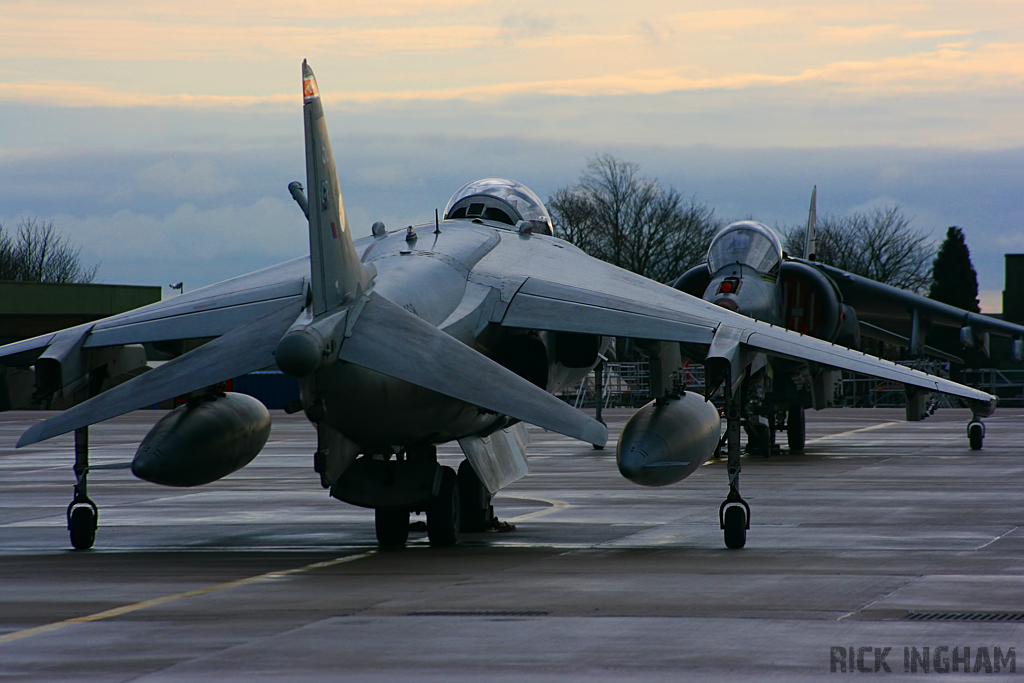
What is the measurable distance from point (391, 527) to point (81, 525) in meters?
3.25

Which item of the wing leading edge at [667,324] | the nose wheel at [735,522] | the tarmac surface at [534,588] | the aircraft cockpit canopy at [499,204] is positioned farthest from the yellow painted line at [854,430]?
the nose wheel at [735,522]

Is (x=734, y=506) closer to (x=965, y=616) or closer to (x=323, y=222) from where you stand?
(x=965, y=616)

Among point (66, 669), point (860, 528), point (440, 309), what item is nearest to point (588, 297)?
point (440, 309)

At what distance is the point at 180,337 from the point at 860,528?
25.7 feet

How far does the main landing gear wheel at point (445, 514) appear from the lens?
13.9 m

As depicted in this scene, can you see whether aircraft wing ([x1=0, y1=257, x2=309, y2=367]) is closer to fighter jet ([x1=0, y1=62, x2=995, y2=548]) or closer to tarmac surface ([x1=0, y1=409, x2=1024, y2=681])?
fighter jet ([x1=0, y1=62, x2=995, y2=548])

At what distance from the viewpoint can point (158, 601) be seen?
10492mm

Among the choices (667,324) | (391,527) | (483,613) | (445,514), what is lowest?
(483,613)

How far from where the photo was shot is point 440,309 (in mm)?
13141

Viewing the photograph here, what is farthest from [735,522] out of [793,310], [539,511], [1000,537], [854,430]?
[854,430]

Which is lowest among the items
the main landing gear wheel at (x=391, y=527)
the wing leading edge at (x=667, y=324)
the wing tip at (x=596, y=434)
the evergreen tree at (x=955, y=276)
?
the main landing gear wheel at (x=391, y=527)

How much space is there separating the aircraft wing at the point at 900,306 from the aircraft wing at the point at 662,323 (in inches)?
697

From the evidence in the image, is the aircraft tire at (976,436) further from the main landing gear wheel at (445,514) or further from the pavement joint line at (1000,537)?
the main landing gear wheel at (445,514)

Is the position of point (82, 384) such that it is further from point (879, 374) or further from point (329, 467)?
point (879, 374)
